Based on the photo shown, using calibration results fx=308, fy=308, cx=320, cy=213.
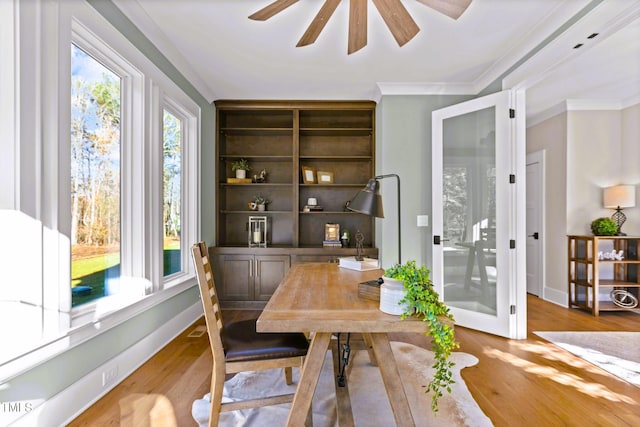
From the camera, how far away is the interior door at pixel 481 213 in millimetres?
2896

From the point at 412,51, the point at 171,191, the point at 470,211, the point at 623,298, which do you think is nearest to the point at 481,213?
the point at 470,211

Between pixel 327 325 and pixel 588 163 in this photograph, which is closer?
pixel 327 325

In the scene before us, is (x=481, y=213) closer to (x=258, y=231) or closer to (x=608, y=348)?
(x=608, y=348)

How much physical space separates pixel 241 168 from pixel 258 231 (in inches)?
34.0

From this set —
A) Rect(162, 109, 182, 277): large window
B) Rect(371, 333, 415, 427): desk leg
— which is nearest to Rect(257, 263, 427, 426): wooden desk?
Rect(371, 333, 415, 427): desk leg

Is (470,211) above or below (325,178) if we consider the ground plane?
below

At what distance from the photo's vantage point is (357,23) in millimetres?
1795

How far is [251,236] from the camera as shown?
4215mm

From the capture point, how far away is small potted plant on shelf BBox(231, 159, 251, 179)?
4039mm

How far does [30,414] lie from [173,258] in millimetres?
1775

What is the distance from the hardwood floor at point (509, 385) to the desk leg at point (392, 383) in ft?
2.75

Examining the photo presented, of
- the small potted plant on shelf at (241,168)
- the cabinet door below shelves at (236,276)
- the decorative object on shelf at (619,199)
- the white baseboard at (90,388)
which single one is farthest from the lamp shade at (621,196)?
the white baseboard at (90,388)

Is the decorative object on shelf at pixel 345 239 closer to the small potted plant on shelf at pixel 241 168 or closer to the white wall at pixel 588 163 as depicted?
the small potted plant on shelf at pixel 241 168

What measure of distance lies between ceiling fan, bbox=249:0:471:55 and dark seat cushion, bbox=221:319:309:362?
178 cm
